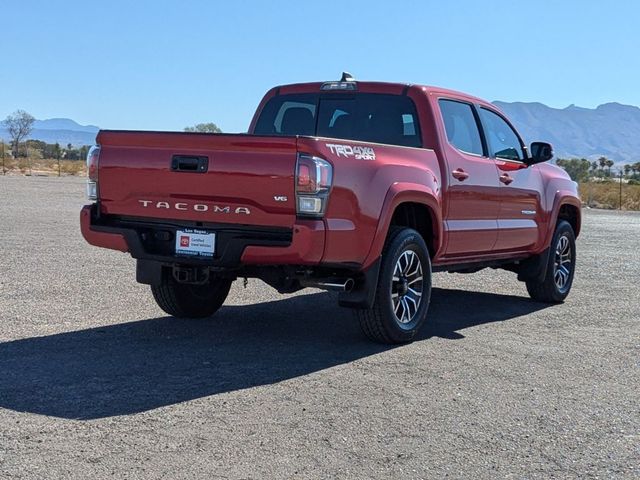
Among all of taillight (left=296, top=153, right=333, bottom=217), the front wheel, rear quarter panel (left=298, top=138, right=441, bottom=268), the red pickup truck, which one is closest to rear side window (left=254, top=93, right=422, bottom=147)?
the red pickup truck

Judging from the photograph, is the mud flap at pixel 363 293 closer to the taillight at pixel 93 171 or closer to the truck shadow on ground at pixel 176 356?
the truck shadow on ground at pixel 176 356

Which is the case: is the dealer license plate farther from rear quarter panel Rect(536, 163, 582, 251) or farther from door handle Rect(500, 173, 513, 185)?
rear quarter panel Rect(536, 163, 582, 251)

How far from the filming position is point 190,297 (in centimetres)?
827

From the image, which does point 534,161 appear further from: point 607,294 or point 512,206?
point 607,294

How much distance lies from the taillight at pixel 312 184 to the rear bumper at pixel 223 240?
0.29 feet

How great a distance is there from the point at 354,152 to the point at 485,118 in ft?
9.87

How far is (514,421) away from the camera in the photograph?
5.26m

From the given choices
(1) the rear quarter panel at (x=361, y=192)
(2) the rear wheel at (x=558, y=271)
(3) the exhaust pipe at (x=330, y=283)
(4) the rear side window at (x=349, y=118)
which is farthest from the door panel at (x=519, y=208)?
(3) the exhaust pipe at (x=330, y=283)

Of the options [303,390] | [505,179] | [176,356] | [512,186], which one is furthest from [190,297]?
[512,186]

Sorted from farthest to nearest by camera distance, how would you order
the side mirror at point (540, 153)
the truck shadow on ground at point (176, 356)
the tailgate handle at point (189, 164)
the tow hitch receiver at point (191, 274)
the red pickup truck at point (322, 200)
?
1. the side mirror at point (540, 153)
2. the tow hitch receiver at point (191, 274)
3. the tailgate handle at point (189, 164)
4. the red pickup truck at point (322, 200)
5. the truck shadow on ground at point (176, 356)

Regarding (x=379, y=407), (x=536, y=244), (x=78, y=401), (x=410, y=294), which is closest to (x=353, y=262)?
(x=410, y=294)

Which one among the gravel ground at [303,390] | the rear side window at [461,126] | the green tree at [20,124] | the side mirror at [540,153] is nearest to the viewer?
the gravel ground at [303,390]

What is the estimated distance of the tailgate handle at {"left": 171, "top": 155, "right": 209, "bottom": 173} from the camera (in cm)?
654

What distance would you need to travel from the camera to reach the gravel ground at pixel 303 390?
4441 millimetres
